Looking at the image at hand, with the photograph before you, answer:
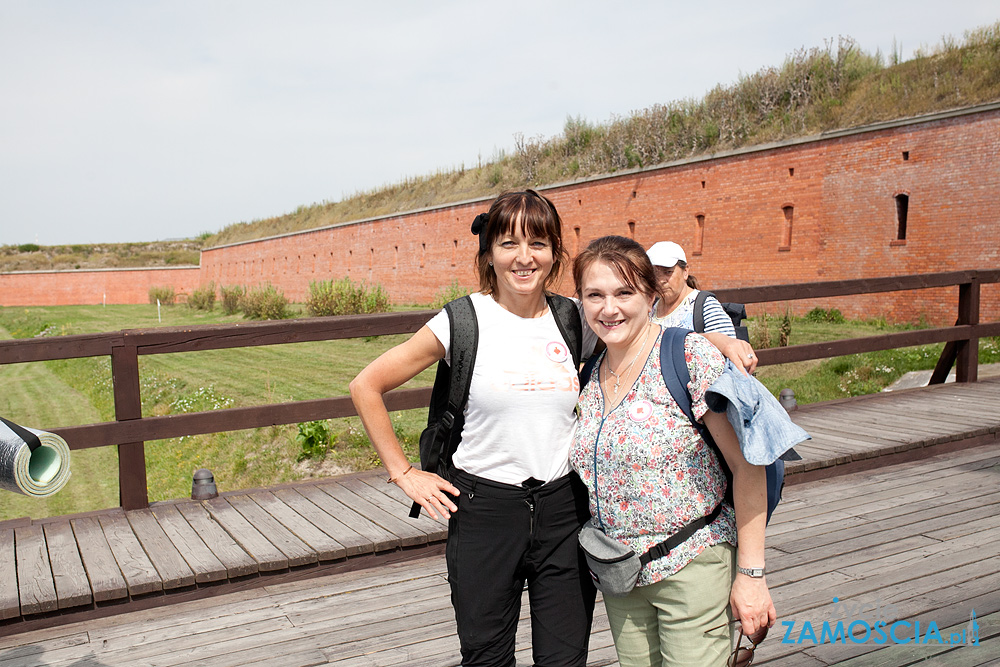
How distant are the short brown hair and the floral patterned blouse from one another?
0.40 meters

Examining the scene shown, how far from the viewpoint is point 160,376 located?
16797mm

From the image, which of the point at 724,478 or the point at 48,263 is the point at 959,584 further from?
the point at 48,263

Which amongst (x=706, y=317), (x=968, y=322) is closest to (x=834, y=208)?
(x=968, y=322)

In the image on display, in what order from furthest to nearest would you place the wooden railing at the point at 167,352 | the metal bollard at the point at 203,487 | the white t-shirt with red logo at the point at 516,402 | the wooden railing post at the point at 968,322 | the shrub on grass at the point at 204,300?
the shrub on grass at the point at 204,300 → the wooden railing post at the point at 968,322 → the metal bollard at the point at 203,487 → the wooden railing at the point at 167,352 → the white t-shirt with red logo at the point at 516,402

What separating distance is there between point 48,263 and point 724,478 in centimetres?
7120

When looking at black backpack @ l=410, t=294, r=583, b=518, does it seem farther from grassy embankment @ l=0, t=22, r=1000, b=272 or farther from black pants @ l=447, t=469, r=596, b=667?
grassy embankment @ l=0, t=22, r=1000, b=272

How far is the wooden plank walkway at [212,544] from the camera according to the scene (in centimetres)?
325

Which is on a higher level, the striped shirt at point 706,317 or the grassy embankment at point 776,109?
the grassy embankment at point 776,109

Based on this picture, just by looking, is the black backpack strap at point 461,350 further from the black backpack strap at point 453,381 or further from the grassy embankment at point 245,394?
the grassy embankment at point 245,394

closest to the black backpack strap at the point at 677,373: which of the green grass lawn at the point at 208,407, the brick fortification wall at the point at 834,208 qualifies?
the green grass lawn at the point at 208,407

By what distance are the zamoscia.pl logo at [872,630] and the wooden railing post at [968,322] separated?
507 centimetres

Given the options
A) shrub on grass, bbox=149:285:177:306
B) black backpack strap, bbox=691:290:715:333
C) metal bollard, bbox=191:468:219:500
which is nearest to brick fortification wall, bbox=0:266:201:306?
shrub on grass, bbox=149:285:177:306

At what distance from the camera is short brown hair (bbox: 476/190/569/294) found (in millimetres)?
1995

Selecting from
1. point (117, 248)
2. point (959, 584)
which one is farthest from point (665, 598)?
point (117, 248)
